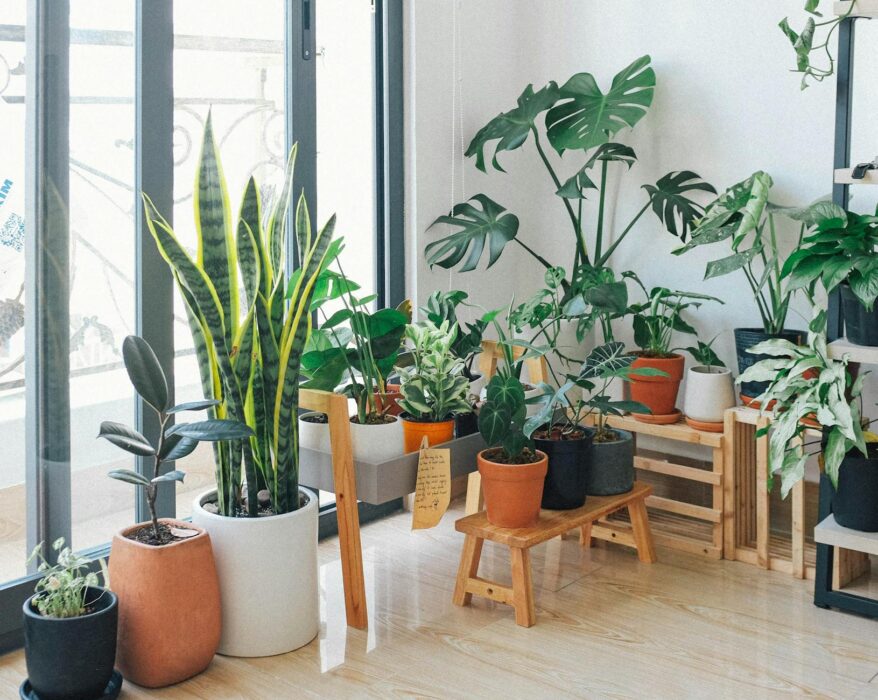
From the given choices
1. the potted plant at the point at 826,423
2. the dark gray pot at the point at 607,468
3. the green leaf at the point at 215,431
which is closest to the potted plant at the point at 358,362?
the green leaf at the point at 215,431

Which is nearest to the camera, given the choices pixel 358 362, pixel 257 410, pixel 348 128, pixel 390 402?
pixel 257 410

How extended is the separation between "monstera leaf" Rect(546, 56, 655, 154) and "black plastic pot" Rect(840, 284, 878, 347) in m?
0.87

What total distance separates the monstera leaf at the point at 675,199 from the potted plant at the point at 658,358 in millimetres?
209

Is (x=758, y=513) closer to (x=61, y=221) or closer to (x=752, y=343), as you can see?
(x=752, y=343)

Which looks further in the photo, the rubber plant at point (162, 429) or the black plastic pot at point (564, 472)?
the black plastic pot at point (564, 472)

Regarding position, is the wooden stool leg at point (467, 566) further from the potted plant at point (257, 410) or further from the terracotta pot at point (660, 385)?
the terracotta pot at point (660, 385)

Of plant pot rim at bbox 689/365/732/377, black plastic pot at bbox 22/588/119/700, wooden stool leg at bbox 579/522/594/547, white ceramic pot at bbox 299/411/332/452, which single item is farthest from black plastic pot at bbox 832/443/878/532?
black plastic pot at bbox 22/588/119/700

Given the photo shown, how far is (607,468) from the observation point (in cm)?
274

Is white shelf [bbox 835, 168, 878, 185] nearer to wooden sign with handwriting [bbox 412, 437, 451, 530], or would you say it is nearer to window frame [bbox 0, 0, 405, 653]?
wooden sign with handwriting [bbox 412, 437, 451, 530]

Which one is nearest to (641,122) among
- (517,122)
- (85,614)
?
(517,122)

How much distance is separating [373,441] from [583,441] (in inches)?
21.7

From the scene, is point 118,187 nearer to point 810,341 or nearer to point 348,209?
point 348,209

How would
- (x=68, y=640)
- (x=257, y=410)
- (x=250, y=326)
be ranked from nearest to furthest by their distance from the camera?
(x=68, y=640)
(x=250, y=326)
(x=257, y=410)

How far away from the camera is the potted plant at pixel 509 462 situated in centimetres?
242
